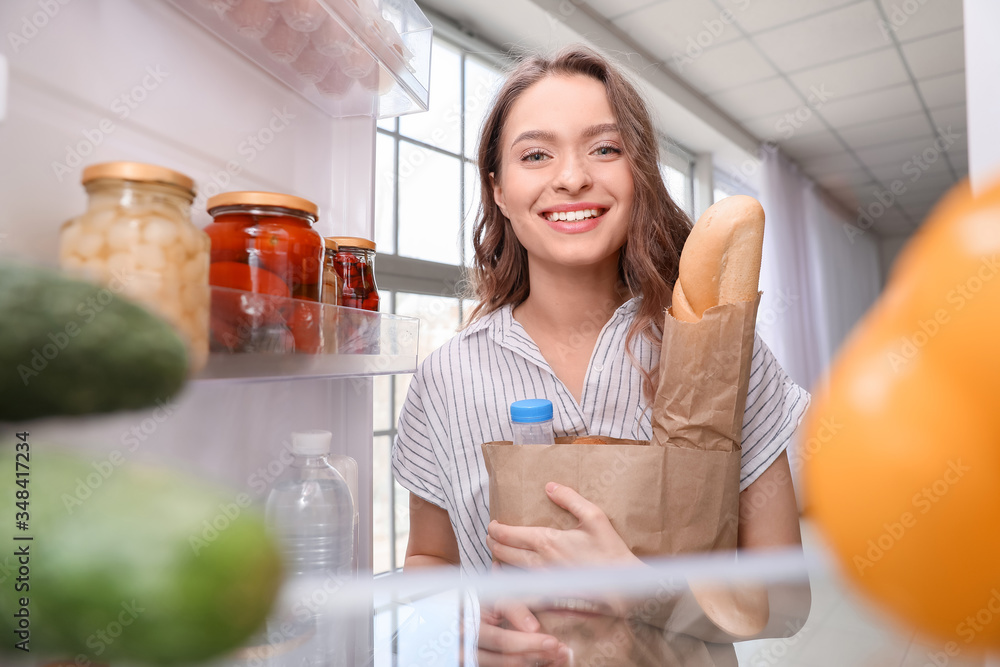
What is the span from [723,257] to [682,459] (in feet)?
0.45

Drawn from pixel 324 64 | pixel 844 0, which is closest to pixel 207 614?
pixel 324 64

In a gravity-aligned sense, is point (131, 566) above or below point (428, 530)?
above

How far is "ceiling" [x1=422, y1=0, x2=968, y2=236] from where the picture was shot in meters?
2.33

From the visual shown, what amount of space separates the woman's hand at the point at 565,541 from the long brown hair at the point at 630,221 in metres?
0.23

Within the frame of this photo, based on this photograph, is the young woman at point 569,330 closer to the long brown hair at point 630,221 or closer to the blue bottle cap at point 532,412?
the long brown hair at point 630,221

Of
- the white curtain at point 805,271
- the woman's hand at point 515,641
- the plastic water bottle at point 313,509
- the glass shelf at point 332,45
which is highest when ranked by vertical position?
the white curtain at point 805,271

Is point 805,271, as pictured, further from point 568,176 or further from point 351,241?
point 351,241

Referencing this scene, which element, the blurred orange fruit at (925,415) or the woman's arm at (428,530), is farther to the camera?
the woman's arm at (428,530)

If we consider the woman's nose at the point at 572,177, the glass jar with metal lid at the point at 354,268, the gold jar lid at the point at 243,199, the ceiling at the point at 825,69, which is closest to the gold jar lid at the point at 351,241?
the glass jar with metal lid at the point at 354,268

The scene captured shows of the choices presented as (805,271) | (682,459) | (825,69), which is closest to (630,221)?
(682,459)

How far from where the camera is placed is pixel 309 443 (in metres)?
0.20

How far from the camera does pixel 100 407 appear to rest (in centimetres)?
11

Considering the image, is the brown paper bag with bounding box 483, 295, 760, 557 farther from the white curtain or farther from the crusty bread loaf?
the white curtain

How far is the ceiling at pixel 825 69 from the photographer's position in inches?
91.6
